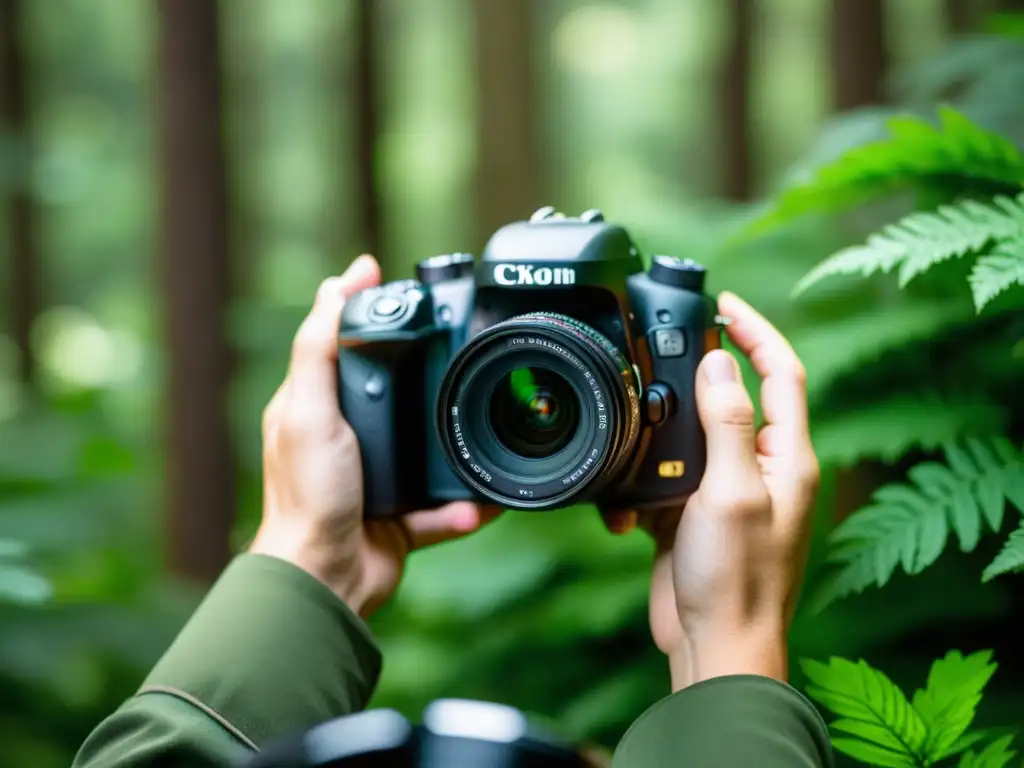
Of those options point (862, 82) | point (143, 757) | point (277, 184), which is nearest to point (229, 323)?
point (862, 82)

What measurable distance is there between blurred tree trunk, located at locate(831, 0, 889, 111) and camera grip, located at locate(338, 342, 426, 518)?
2.07 meters

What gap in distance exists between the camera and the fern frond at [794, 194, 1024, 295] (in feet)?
5.12

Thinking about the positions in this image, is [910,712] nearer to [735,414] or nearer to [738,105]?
[735,414]

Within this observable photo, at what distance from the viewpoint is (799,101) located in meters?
12.4

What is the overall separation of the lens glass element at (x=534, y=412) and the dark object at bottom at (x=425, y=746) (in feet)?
2.86

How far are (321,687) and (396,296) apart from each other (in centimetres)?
66

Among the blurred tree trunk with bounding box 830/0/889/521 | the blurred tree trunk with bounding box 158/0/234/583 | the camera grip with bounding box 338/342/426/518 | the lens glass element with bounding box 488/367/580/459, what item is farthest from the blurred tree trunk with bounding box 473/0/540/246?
the lens glass element with bounding box 488/367/580/459

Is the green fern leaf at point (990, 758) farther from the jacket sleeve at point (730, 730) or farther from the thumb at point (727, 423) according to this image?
the thumb at point (727, 423)

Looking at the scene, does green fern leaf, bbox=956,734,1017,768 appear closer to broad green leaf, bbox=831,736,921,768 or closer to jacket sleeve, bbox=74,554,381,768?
broad green leaf, bbox=831,736,921,768

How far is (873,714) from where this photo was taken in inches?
53.2

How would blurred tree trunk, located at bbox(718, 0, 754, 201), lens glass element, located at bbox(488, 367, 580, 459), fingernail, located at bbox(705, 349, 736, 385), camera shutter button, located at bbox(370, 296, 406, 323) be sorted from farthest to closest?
1. blurred tree trunk, located at bbox(718, 0, 754, 201)
2. camera shutter button, located at bbox(370, 296, 406, 323)
3. lens glass element, located at bbox(488, 367, 580, 459)
4. fingernail, located at bbox(705, 349, 736, 385)

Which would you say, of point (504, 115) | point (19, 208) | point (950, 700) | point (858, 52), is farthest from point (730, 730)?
point (19, 208)

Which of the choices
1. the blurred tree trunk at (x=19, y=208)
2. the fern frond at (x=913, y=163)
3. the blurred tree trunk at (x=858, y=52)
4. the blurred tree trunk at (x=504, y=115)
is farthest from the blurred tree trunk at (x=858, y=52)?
the blurred tree trunk at (x=19, y=208)

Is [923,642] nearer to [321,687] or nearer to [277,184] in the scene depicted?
[321,687]
